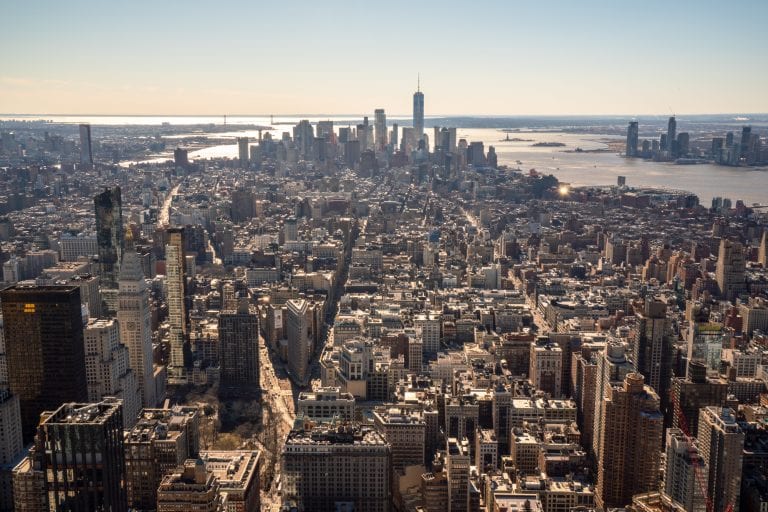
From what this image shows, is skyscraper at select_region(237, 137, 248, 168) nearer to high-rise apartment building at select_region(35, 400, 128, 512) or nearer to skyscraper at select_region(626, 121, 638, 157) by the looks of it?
skyscraper at select_region(626, 121, 638, 157)

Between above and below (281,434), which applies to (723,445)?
above

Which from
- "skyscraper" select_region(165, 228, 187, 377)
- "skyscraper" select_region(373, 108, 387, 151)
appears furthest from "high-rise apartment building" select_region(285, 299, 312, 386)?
"skyscraper" select_region(373, 108, 387, 151)

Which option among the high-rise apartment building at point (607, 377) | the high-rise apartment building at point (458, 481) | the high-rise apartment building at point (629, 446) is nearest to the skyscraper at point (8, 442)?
the high-rise apartment building at point (458, 481)

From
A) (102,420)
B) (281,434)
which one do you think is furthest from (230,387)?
(102,420)

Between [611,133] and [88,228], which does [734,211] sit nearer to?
[88,228]

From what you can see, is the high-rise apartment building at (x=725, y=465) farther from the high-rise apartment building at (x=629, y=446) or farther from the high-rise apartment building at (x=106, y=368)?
the high-rise apartment building at (x=106, y=368)

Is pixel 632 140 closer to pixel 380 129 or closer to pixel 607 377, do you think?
pixel 380 129
